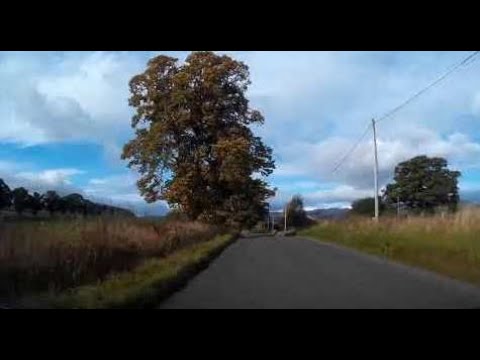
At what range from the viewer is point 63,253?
15.3 metres

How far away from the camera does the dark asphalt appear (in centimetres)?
1222

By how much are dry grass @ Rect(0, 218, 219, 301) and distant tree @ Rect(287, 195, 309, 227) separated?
105521 millimetres

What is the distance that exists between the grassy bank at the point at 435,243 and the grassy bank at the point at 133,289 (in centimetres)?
718

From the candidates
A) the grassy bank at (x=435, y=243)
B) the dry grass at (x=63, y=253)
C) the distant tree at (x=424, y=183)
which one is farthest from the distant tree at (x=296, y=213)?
the dry grass at (x=63, y=253)

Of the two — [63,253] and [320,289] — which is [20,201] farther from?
[320,289]

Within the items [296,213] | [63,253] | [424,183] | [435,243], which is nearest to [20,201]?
[63,253]

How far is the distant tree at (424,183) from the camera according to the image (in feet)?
281

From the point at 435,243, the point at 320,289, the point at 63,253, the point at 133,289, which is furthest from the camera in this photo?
the point at 435,243

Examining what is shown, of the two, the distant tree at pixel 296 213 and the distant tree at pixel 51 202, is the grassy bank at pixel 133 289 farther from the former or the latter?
the distant tree at pixel 296 213

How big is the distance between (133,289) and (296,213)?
Result: 121 metres

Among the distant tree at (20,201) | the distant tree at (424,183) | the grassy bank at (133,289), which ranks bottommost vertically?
the grassy bank at (133,289)
